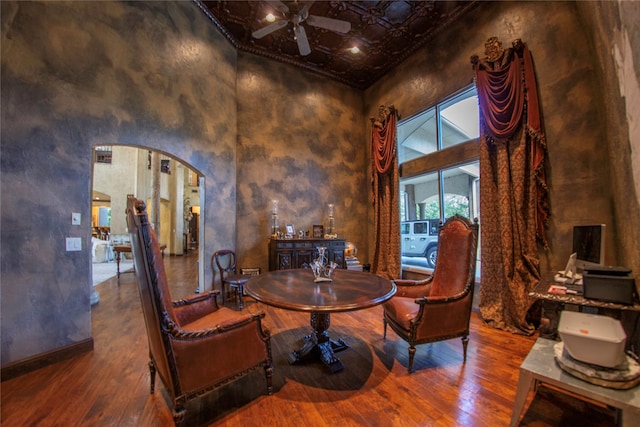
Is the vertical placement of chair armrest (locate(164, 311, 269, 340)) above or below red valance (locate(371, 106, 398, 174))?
below

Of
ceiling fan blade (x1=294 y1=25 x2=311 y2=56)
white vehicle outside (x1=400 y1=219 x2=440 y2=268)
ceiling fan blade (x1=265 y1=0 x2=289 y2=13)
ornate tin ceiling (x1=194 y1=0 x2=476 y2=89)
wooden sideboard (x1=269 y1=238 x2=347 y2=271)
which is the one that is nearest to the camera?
ceiling fan blade (x1=265 y1=0 x2=289 y2=13)

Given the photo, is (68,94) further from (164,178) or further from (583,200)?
(164,178)

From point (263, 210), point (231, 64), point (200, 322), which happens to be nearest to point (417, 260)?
point (263, 210)

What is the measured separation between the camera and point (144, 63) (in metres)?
3.24

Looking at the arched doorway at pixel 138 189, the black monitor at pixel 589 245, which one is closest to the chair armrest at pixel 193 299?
the black monitor at pixel 589 245

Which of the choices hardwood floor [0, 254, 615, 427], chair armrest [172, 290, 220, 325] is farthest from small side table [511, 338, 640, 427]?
chair armrest [172, 290, 220, 325]

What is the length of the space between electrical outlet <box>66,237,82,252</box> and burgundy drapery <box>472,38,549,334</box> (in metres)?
4.88

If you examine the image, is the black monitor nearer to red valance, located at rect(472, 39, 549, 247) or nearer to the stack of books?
red valance, located at rect(472, 39, 549, 247)

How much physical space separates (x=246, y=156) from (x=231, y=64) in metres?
1.72

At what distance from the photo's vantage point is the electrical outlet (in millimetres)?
2475

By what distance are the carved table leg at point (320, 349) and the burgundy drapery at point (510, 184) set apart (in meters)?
2.25

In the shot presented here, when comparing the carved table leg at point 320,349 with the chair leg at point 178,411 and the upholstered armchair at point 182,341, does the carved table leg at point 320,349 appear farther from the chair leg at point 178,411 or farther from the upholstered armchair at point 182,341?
the chair leg at point 178,411

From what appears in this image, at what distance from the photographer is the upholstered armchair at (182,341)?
1445 mm

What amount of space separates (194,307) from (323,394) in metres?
1.29
